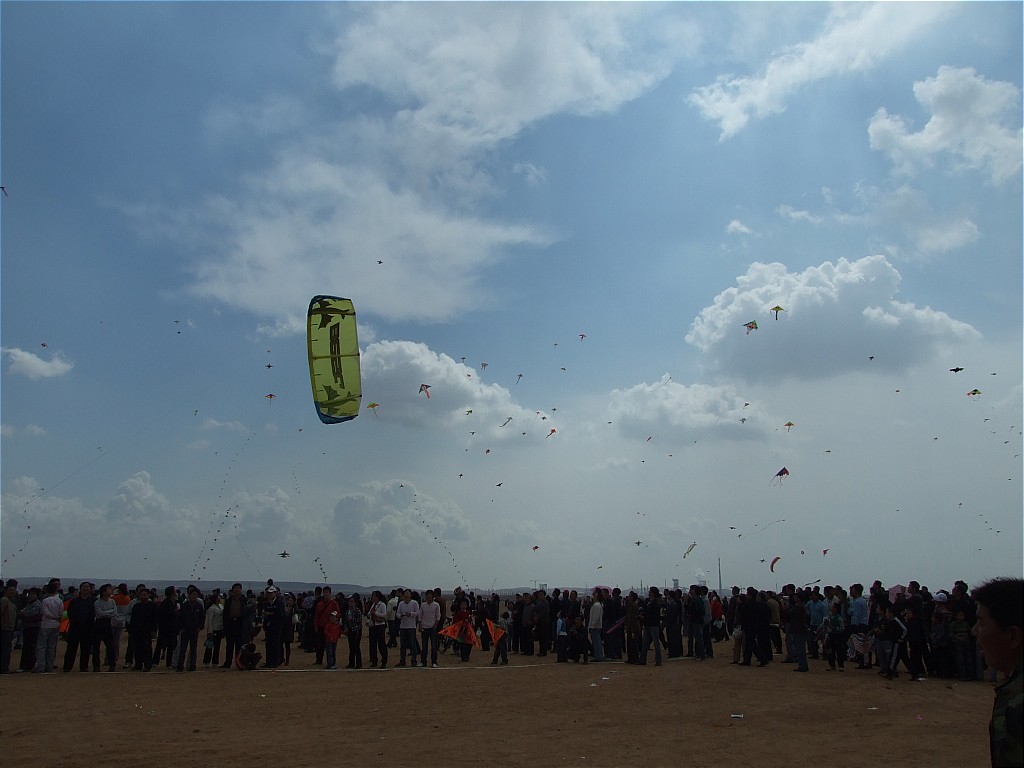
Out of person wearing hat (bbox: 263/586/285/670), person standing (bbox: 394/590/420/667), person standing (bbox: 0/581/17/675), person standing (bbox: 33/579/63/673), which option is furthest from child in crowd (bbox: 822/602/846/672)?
person standing (bbox: 0/581/17/675)

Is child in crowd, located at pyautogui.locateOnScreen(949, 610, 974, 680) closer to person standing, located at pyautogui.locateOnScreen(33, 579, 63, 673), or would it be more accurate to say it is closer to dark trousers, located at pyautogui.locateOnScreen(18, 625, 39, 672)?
person standing, located at pyautogui.locateOnScreen(33, 579, 63, 673)

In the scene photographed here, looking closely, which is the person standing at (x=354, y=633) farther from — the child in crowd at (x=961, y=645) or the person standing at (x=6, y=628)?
the child in crowd at (x=961, y=645)

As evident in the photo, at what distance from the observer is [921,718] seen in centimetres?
1027

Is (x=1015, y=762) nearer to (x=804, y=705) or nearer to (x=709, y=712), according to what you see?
(x=709, y=712)

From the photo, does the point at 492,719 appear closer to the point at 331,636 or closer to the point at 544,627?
the point at 331,636

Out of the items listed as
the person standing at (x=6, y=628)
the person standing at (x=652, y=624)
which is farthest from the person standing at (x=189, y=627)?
the person standing at (x=652, y=624)

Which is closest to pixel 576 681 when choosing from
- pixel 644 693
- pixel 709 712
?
pixel 644 693

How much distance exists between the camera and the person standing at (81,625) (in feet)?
51.3

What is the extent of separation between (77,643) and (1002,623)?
1724 cm

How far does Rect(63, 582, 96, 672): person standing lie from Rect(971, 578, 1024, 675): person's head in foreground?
54.6ft

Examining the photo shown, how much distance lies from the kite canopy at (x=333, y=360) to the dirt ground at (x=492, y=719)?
4710mm

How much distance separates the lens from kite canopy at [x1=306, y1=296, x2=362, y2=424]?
1359cm

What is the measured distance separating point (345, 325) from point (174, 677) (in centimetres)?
756

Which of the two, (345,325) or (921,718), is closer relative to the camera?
(921,718)
